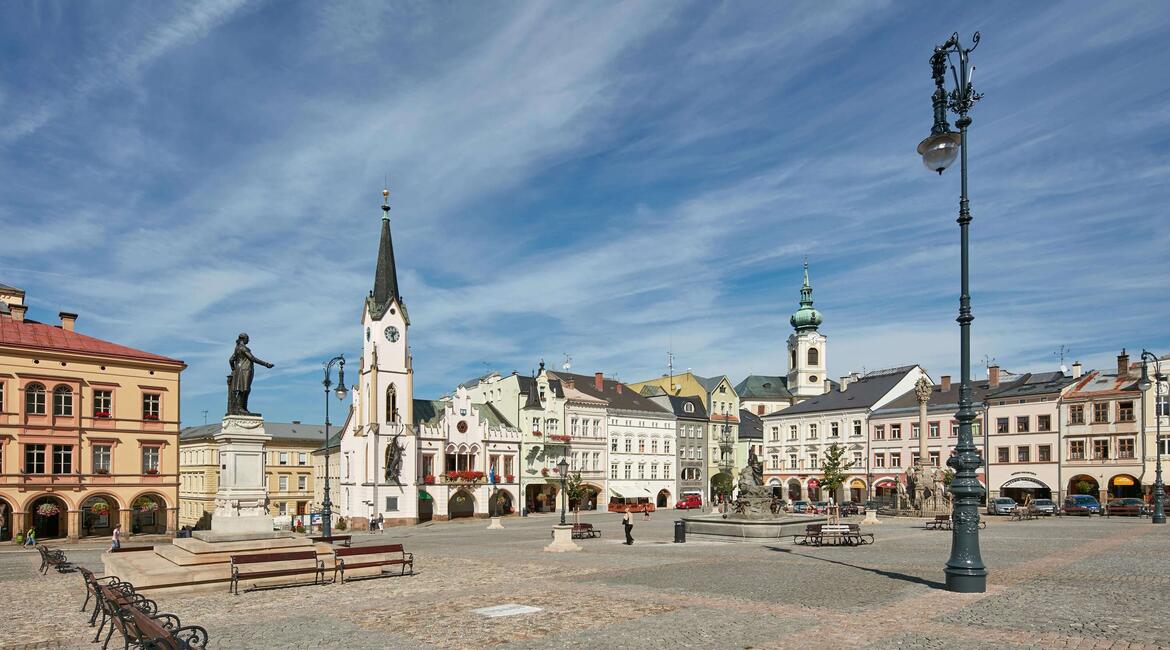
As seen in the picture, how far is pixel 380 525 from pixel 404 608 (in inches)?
1621

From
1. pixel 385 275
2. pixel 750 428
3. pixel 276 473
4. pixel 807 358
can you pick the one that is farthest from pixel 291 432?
pixel 807 358

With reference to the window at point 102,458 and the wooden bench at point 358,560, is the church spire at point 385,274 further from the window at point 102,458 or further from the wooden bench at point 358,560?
the wooden bench at point 358,560

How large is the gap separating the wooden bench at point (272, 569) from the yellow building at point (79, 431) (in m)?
29.8

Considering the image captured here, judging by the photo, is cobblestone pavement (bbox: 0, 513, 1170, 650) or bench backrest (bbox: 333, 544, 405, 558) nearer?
cobblestone pavement (bbox: 0, 513, 1170, 650)

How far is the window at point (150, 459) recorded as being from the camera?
46750 millimetres

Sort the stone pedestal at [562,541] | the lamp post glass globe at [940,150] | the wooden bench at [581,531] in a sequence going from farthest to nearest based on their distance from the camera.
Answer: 1. the wooden bench at [581,531]
2. the stone pedestal at [562,541]
3. the lamp post glass globe at [940,150]

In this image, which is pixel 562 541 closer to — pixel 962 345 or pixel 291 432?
pixel 962 345

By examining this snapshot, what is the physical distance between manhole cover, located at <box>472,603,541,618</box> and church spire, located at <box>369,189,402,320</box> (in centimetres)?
4792

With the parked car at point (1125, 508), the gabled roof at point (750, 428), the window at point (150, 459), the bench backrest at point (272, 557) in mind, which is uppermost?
the bench backrest at point (272, 557)

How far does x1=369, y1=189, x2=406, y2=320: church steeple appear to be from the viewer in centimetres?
6206

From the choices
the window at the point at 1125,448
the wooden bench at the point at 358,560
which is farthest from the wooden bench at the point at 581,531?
the window at the point at 1125,448

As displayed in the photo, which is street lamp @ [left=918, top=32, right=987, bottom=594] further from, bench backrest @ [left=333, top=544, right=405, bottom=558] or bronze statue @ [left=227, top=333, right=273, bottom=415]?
bronze statue @ [left=227, top=333, right=273, bottom=415]

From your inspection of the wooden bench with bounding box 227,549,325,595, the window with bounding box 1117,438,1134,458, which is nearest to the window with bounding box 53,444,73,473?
the wooden bench with bounding box 227,549,325,595

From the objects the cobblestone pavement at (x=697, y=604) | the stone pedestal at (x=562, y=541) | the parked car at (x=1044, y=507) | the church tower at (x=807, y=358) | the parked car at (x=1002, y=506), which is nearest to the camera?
the cobblestone pavement at (x=697, y=604)
